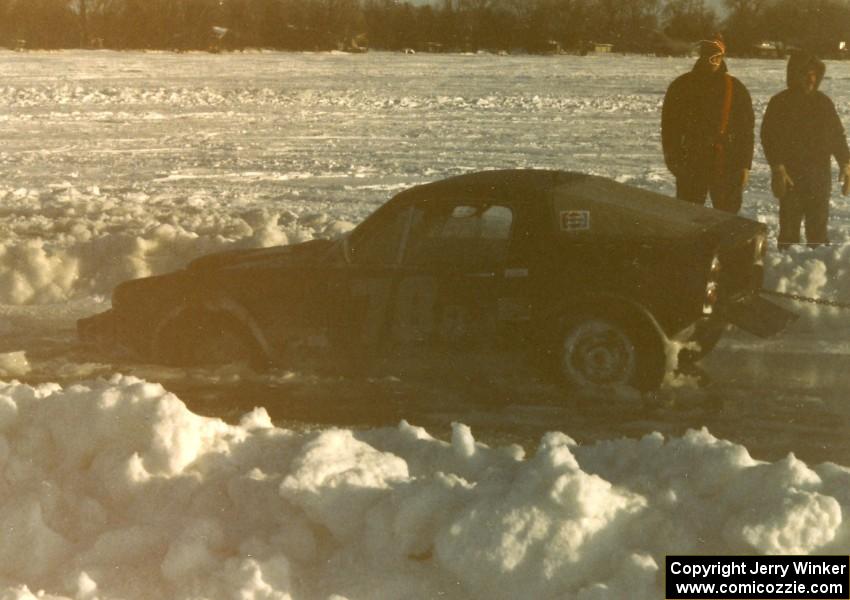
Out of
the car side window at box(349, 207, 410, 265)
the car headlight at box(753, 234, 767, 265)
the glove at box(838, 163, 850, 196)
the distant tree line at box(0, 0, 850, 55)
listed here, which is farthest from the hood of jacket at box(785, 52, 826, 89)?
the distant tree line at box(0, 0, 850, 55)

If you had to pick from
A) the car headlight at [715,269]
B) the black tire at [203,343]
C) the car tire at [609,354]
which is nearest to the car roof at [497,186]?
the car tire at [609,354]

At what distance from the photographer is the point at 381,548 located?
4406 millimetres

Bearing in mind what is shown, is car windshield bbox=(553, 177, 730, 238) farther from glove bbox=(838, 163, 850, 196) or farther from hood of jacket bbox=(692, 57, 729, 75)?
glove bbox=(838, 163, 850, 196)

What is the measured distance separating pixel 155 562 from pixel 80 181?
14.8 meters

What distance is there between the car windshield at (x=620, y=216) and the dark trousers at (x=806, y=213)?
3154 mm

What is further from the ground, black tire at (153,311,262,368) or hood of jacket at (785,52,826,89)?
hood of jacket at (785,52,826,89)

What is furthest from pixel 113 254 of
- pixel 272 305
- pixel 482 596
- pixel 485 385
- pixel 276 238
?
pixel 482 596

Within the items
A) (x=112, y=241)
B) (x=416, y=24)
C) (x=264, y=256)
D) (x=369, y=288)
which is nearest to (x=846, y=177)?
(x=369, y=288)

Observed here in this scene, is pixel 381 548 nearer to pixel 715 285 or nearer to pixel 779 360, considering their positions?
pixel 715 285

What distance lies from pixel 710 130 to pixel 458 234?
10.3 ft

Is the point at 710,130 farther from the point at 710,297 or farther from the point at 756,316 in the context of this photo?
the point at 710,297

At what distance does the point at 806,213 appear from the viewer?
10453 mm

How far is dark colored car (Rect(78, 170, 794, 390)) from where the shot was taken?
7.07 meters

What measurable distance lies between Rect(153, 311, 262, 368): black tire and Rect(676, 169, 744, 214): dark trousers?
394 cm
